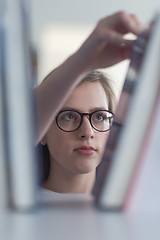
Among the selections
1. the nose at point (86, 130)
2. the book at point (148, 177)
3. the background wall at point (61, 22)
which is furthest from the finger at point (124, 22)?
the background wall at point (61, 22)

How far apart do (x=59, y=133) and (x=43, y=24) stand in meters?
1.55

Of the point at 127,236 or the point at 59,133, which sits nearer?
the point at 127,236

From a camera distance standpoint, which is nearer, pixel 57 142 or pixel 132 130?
pixel 132 130

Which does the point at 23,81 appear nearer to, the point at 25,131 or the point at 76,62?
the point at 25,131

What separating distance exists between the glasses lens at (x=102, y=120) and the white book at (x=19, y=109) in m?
0.36

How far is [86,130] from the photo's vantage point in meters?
0.57

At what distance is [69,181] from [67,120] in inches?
5.5

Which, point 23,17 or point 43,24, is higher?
point 43,24

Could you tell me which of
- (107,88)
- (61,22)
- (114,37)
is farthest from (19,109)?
(61,22)

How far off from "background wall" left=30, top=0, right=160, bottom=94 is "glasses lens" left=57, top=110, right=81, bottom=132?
4.36ft

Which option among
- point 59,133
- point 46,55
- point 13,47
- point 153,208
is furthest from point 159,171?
point 46,55

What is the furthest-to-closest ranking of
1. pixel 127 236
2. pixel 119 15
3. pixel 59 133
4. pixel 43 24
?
1. pixel 43 24
2. pixel 59 133
3. pixel 119 15
4. pixel 127 236

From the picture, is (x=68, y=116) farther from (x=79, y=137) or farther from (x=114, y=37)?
Result: (x=114, y=37)

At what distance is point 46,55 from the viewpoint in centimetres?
203
